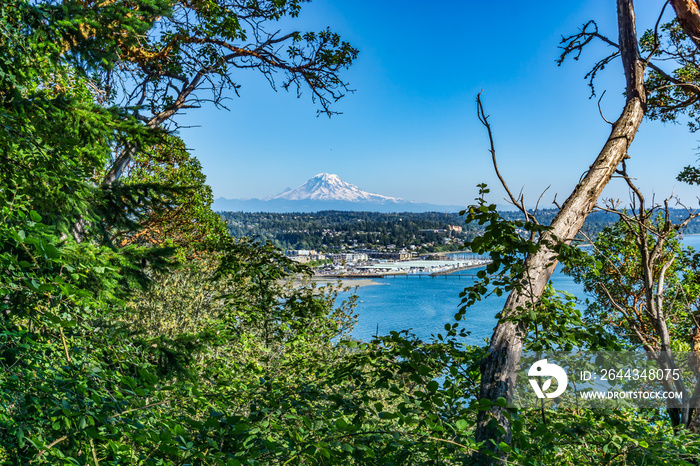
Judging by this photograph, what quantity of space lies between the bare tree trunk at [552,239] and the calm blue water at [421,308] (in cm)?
1461

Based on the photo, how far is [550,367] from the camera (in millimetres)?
2312

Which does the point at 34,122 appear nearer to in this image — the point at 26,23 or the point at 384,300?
the point at 26,23

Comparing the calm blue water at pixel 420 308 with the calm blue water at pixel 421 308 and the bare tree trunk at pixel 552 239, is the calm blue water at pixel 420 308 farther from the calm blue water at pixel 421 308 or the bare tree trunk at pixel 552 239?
the bare tree trunk at pixel 552 239

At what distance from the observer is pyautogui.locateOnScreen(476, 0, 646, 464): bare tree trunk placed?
1956 mm

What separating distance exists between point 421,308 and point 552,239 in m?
30.3

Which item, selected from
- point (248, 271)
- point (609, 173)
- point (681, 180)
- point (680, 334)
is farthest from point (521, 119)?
point (248, 271)

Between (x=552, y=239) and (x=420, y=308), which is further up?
(x=552, y=239)

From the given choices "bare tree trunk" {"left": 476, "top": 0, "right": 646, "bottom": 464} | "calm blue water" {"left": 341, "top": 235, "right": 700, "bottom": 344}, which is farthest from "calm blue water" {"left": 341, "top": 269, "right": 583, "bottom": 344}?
"bare tree trunk" {"left": 476, "top": 0, "right": 646, "bottom": 464}

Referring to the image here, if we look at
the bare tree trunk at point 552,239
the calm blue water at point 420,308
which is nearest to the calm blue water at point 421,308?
the calm blue water at point 420,308

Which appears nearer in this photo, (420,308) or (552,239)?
(552,239)

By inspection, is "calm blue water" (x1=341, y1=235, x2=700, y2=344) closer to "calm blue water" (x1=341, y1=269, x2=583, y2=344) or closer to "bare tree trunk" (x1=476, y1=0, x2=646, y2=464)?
"calm blue water" (x1=341, y1=269, x2=583, y2=344)

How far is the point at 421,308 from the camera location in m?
31.5

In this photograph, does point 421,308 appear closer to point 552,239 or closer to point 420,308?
point 420,308

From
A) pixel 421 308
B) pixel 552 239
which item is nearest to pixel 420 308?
pixel 421 308
